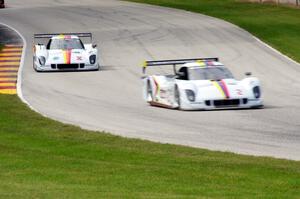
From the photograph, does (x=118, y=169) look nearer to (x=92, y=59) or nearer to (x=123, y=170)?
(x=123, y=170)

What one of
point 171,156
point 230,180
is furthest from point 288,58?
Result: point 230,180

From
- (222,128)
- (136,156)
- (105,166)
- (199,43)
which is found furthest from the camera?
(199,43)

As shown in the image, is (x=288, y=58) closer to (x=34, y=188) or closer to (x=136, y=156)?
(x=136, y=156)

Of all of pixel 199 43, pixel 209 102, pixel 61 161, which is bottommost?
pixel 199 43

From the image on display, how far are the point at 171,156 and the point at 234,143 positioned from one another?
2.40 m

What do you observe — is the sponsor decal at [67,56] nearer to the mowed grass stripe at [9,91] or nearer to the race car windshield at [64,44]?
the race car windshield at [64,44]

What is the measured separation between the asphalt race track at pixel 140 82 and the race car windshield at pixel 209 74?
1272 mm

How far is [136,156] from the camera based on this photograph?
1599 centimetres

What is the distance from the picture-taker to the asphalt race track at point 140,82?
64.6ft

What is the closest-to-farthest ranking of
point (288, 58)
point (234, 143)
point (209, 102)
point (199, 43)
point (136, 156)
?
point (136, 156) < point (234, 143) < point (209, 102) < point (288, 58) < point (199, 43)

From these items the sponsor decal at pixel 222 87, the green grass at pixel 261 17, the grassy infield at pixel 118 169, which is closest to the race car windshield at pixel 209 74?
the sponsor decal at pixel 222 87

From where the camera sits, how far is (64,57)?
34938 mm

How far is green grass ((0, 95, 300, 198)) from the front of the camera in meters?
11.8

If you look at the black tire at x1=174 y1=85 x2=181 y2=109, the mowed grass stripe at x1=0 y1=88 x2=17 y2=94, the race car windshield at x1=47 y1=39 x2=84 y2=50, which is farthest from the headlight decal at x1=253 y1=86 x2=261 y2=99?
the race car windshield at x1=47 y1=39 x2=84 y2=50
